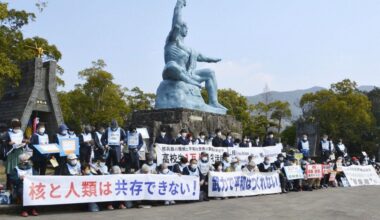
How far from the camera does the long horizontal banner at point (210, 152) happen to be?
13.3m

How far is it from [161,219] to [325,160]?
1019 cm

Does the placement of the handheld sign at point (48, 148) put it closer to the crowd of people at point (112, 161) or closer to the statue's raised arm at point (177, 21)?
the crowd of people at point (112, 161)

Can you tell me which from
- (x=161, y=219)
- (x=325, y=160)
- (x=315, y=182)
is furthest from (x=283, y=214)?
(x=325, y=160)

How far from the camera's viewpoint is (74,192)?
372 inches

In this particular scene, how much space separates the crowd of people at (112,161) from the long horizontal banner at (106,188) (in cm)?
28

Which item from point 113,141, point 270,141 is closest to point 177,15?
point 270,141

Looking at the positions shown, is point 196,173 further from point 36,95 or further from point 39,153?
point 36,95

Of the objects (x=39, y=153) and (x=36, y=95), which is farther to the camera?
(x=36, y=95)

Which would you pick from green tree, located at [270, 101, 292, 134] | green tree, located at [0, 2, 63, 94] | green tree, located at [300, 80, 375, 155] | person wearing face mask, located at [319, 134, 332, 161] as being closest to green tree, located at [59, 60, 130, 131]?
green tree, located at [0, 2, 63, 94]


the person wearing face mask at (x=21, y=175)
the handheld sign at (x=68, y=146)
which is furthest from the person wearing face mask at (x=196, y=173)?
the person wearing face mask at (x=21, y=175)

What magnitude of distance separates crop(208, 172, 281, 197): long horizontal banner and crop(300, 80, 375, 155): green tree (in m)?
32.1

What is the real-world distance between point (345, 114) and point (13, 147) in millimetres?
39583

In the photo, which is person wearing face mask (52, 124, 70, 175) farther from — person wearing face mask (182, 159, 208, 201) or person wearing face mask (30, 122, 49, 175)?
person wearing face mask (182, 159, 208, 201)

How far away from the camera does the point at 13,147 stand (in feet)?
32.6
